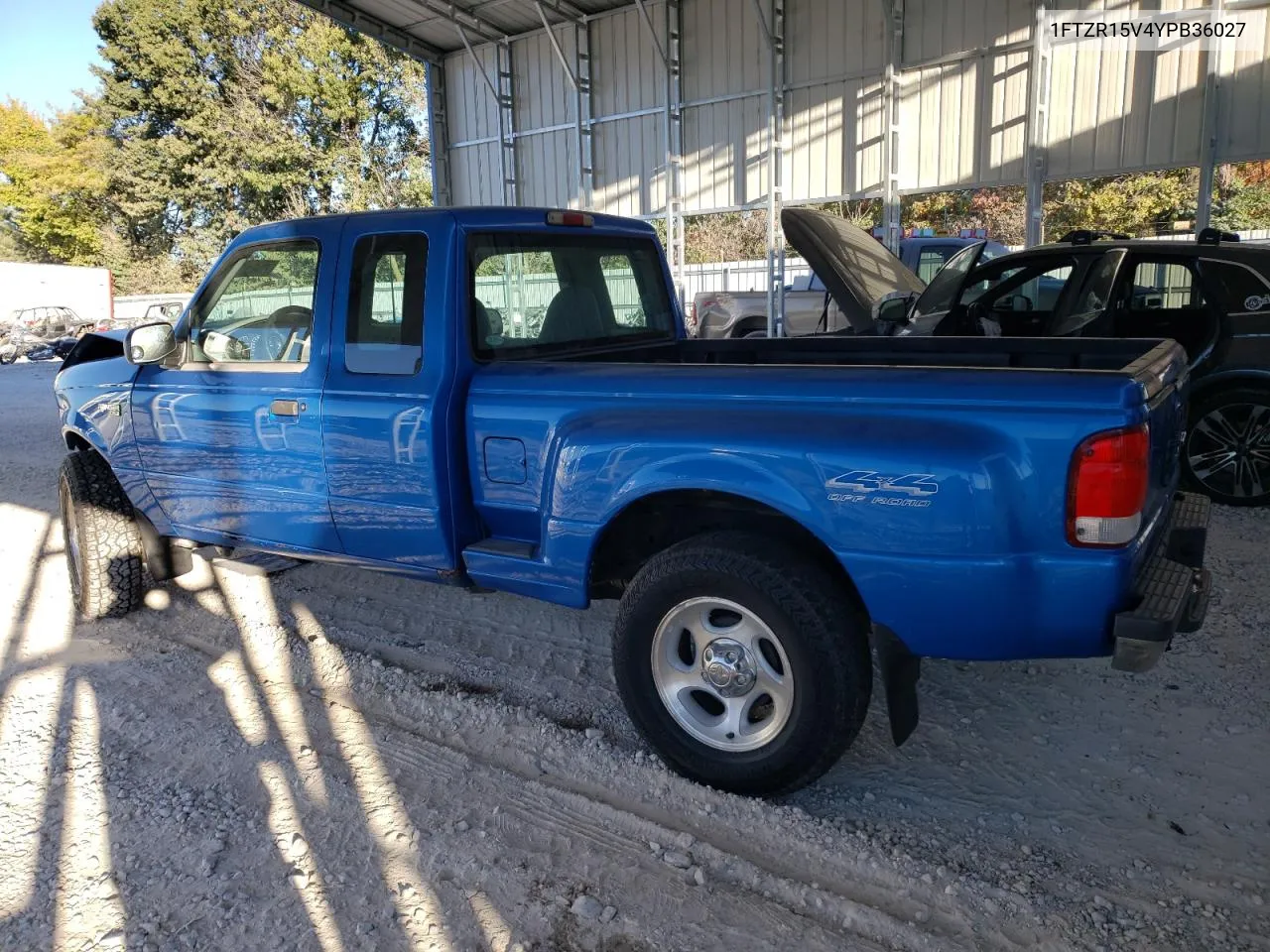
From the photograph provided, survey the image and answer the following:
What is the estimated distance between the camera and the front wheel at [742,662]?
282 centimetres

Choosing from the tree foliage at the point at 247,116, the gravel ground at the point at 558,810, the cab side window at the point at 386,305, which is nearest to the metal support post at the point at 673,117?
the cab side window at the point at 386,305

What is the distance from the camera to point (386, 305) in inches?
149

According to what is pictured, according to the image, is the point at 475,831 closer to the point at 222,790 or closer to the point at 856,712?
the point at 222,790

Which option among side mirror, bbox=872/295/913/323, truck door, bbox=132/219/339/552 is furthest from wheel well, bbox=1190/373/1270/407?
truck door, bbox=132/219/339/552

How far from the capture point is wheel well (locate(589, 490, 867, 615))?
3012mm

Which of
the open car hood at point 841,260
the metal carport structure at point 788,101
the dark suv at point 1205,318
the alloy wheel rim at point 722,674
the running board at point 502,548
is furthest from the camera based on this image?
the metal carport structure at point 788,101

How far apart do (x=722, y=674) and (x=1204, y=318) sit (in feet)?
17.3

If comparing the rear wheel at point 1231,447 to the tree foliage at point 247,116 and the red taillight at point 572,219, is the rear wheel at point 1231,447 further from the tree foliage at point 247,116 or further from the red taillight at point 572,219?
the tree foliage at point 247,116

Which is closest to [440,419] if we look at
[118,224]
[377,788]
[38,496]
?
[377,788]

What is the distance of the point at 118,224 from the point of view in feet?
149

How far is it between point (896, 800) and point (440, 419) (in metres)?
2.06

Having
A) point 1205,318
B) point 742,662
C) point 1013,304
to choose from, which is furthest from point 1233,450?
point 742,662

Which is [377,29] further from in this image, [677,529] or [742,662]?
[742,662]

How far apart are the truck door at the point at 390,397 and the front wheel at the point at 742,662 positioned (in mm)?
948
